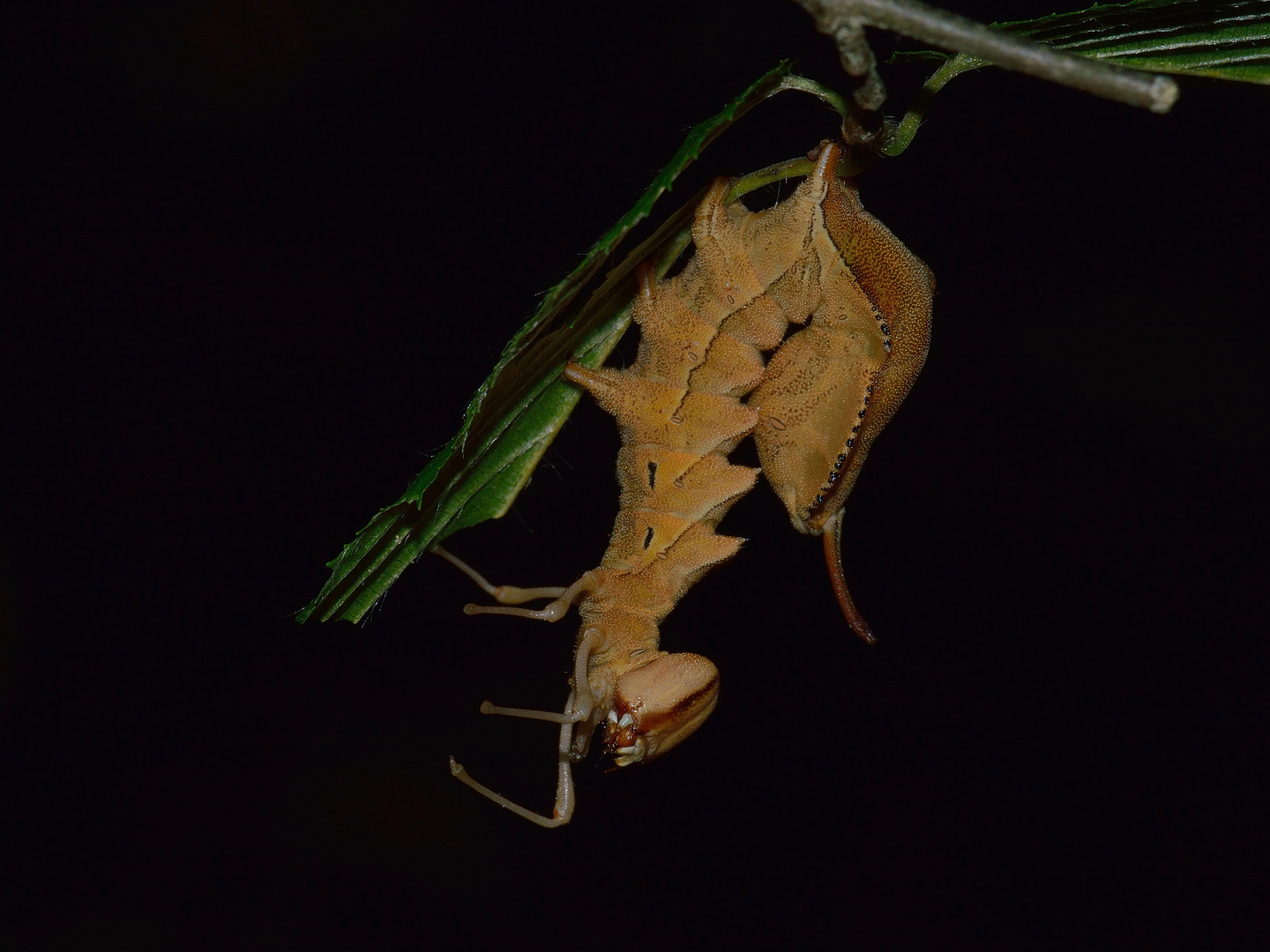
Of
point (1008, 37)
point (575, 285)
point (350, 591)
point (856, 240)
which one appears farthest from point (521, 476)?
point (1008, 37)

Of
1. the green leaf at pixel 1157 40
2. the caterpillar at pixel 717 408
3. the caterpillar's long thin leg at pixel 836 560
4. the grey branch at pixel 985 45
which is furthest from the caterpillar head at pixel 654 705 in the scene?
the grey branch at pixel 985 45

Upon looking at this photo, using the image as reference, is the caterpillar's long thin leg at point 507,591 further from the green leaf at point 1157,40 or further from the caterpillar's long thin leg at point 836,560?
the green leaf at point 1157,40

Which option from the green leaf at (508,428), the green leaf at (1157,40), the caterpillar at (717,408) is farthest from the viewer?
the caterpillar at (717,408)

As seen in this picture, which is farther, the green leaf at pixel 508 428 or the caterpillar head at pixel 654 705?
the caterpillar head at pixel 654 705

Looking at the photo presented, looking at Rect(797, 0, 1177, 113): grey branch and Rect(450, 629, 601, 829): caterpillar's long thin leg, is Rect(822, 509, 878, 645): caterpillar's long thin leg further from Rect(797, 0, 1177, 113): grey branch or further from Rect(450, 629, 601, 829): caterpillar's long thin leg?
Rect(797, 0, 1177, 113): grey branch

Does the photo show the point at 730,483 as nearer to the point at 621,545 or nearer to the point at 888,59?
the point at 621,545

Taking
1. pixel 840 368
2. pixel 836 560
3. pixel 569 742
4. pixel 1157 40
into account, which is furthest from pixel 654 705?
pixel 1157 40
